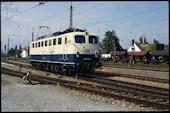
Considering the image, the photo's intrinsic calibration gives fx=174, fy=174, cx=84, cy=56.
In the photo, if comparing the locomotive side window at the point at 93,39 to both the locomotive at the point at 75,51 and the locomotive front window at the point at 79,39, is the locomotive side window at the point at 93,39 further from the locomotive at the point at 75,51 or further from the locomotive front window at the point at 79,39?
the locomotive front window at the point at 79,39

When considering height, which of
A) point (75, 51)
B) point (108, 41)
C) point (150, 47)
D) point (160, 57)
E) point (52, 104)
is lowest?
point (52, 104)

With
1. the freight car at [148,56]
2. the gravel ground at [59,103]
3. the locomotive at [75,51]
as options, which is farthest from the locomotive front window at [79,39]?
the freight car at [148,56]

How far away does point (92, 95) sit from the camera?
28.6 feet

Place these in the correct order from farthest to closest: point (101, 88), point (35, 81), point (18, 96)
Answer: point (35, 81), point (101, 88), point (18, 96)

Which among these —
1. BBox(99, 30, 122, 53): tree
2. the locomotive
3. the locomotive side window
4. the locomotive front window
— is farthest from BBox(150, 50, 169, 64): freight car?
BBox(99, 30, 122, 53): tree

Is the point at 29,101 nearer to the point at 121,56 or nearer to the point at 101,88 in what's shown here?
the point at 101,88

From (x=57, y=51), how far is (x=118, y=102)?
9.52 meters

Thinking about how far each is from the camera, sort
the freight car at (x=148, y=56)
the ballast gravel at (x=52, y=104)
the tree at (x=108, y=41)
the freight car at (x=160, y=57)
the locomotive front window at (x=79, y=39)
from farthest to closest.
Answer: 1. the tree at (x=108, y=41)
2. the freight car at (x=148, y=56)
3. the freight car at (x=160, y=57)
4. the locomotive front window at (x=79, y=39)
5. the ballast gravel at (x=52, y=104)

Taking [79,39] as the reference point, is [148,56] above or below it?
below

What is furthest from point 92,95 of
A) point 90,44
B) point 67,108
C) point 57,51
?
point 57,51

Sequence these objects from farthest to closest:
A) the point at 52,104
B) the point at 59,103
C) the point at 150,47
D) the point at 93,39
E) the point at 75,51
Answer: the point at 150,47 < the point at 93,39 < the point at 75,51 < the point at 59,103 < the point at 52,104

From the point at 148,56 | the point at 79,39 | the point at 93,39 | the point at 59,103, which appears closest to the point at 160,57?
the point at 148,56

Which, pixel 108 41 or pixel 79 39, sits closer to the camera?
pixel 79 39

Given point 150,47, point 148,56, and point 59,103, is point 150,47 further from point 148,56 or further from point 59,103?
point 59,103
